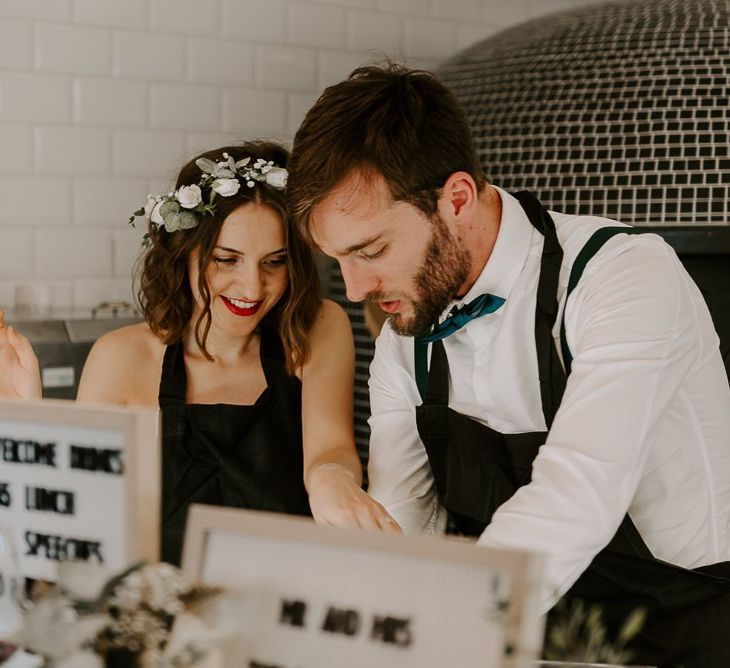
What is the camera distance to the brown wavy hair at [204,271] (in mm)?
2229

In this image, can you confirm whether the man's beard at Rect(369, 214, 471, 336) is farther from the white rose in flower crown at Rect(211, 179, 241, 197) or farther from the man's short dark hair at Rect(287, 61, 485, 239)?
the white rose in flower crown at Rect(211, 179, 241, 197)

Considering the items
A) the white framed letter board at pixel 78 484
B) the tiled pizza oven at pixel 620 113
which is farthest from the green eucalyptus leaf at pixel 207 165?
the white framed letter board at pixel 78 484

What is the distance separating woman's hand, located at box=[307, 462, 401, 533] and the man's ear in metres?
0.50

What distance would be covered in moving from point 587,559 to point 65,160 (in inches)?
108

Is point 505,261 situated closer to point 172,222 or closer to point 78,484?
point 172,222

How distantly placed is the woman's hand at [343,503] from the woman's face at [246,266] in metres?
0.43

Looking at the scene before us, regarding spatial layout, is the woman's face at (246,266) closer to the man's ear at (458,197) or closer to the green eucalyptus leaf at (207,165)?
the green eucalyptus leaf at (207,165)

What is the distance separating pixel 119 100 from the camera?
3631 millimetres

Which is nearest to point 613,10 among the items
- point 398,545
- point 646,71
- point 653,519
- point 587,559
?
point 646,71

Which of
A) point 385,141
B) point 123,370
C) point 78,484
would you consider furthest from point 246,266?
point 78,484

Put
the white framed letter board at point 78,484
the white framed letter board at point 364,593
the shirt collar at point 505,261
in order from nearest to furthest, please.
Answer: the white framed letter board at point 364,593 → the white framed letter board at point 78,484 → the shirt collar at point 505,261

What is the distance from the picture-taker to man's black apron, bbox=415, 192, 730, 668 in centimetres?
165

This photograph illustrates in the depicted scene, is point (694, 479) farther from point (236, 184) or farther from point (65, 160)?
point (65, 160)

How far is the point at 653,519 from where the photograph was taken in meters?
1.67
